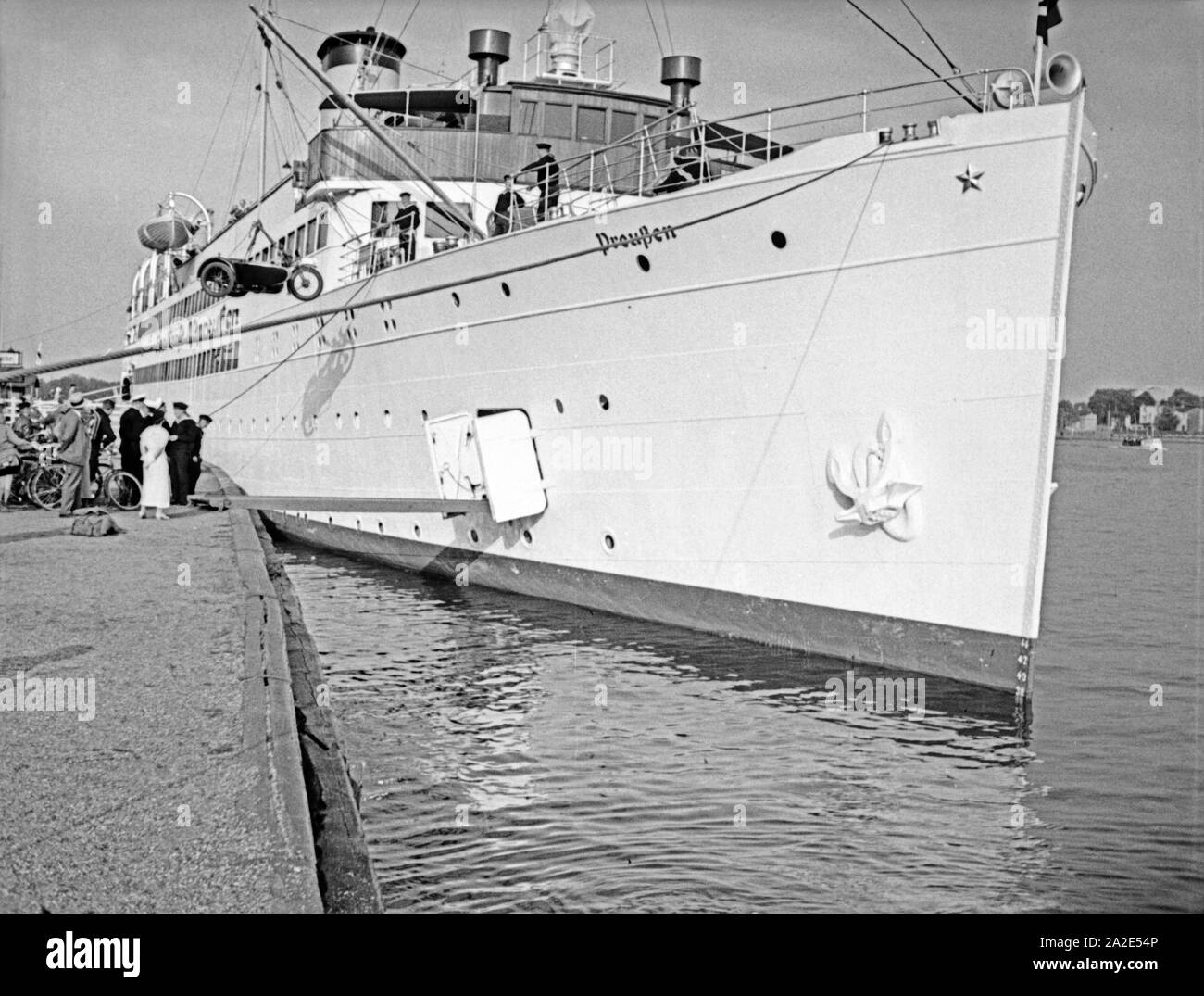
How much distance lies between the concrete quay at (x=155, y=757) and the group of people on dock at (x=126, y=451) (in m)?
6.06

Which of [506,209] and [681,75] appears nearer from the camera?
[506,209]

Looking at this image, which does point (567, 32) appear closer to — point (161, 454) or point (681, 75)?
point (681, 75)

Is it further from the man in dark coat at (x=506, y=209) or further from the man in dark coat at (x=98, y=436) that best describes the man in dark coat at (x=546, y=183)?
the man in dark coat at (x=98, y=436)

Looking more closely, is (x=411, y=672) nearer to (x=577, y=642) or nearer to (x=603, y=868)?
(x=577, y=642)

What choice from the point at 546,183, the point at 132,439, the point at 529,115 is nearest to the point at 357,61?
the point at 529,115

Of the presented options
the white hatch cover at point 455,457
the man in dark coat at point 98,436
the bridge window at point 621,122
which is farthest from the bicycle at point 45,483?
the bridge window at point 621,122

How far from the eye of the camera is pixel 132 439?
61.9 feet

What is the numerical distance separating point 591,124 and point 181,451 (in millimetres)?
7655

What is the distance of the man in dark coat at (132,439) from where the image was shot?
18.9m

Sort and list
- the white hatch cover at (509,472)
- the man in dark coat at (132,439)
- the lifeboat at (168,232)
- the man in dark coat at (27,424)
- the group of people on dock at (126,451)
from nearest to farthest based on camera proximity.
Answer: the white hatch cover at (509,472)
the group of people on dock at (126,451)
the man in dark coat at (132,439)
the man in dark coat at (27,424)
the lifeboat at (168,232)

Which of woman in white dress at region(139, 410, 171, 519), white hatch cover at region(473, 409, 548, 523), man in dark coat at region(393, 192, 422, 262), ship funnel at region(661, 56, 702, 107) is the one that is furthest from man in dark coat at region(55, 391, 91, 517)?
ship funnel at region(661, 56, 702, 107)

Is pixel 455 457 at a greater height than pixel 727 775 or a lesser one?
greater

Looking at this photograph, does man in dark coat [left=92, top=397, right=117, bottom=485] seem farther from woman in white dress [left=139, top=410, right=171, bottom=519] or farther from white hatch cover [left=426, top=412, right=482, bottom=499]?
white hatch cover [left=426, top=412, right=482, bottom=499]
